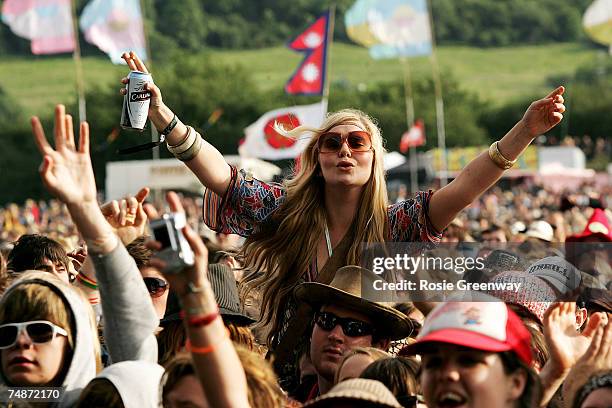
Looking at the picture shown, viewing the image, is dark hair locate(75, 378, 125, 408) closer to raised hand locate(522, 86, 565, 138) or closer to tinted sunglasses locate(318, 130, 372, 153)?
tinted sunglasses locate(318, 130, 372, 153)

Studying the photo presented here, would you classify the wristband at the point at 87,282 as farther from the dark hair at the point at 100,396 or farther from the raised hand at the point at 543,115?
the raised hand at the point at 543,115

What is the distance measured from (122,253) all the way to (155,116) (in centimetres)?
153

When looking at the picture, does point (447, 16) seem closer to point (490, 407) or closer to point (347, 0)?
point (347, 0)

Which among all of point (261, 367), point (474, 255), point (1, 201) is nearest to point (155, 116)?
point (474, 255)

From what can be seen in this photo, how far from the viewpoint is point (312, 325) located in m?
5.12

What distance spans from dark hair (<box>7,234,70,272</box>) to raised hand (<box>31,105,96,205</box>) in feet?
8.19

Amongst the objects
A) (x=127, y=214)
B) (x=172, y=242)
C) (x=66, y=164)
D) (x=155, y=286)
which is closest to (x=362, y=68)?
(x=155, y=286)

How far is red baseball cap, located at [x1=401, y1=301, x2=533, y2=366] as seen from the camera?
3.48 m

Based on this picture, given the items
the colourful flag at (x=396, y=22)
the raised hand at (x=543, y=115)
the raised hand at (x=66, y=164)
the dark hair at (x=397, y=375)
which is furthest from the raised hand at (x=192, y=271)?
the colourful flag at (x=396, y=22)

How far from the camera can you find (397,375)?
13.6ft

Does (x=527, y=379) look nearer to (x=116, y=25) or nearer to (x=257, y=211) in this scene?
(x=257, y=211)

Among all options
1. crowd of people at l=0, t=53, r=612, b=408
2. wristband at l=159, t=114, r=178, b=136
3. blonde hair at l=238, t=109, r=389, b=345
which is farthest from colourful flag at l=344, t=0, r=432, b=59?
wristband at l=159, t=114, r=178, b=136

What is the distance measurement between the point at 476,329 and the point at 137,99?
2109 mm

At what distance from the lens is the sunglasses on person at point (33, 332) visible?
12.8ft
